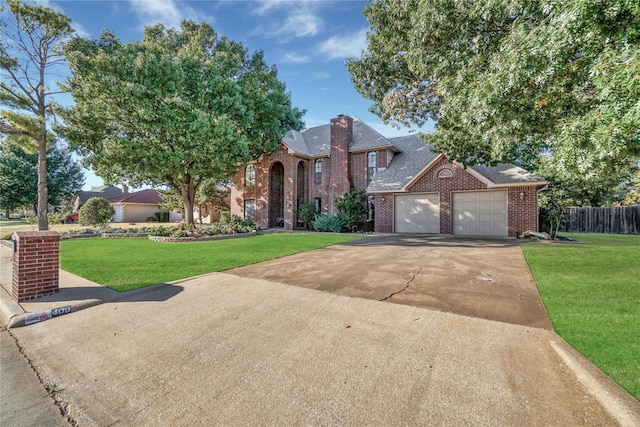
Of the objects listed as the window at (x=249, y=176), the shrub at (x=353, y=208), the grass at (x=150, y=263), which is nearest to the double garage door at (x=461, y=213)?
the shrub at (x=353, y=208)

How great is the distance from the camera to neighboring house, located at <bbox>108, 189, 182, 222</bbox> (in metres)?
36.3

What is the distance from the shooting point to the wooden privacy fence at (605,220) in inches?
699

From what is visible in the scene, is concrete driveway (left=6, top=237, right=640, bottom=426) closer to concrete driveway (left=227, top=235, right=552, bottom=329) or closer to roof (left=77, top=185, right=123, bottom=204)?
concrete driveway (left=227, top=235, right=552, bottom=329)

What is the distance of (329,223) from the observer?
1839cm

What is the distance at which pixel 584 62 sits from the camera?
177 inches

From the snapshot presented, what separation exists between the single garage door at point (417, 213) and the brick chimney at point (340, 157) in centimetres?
410

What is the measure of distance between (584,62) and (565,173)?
1.79m

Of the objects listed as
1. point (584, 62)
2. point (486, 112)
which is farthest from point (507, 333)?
point (584, 62)

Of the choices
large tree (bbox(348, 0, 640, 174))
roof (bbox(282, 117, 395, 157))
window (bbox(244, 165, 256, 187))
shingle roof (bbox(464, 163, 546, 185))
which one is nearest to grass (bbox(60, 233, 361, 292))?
large tree (bbox(348, 0, 640, 174))

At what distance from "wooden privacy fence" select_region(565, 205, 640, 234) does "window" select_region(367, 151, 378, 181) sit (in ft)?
42.6

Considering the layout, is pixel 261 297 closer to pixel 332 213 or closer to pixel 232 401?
pixel 232 401

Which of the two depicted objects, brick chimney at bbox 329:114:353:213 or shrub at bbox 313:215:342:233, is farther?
brick chimney at bbox 329:114:353:213

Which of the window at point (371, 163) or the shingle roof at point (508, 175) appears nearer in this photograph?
the shingle roof at point (508, 175)

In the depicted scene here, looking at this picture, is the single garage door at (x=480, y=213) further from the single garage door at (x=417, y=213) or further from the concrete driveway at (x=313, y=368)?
the concrete driveway at (x=313, y=368)
